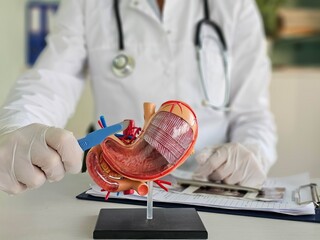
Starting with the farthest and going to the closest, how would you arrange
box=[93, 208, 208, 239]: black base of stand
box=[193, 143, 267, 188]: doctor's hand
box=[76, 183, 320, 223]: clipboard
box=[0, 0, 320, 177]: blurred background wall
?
box=[0, 0, 320, 177]: blurred background wall
box=[193, 143, 267, 188]: doctor's hand
box=[76, 183, 320, 223]: clipboard
box=[93, 208, 208, 239]: black base of stand

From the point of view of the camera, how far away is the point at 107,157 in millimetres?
673

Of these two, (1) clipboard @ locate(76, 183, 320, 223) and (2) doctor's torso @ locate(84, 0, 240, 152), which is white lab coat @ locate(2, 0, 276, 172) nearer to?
(2) doctor's torso @ locate(84, 0, 240, 152)

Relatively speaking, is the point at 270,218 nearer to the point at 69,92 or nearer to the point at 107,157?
the point at 107,157

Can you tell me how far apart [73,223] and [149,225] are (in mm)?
124

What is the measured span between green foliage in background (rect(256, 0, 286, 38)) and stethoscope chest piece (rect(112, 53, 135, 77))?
3.79ft

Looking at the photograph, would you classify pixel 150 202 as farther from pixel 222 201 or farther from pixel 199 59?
pixel 199 59

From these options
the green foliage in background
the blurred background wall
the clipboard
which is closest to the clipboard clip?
the clipboard

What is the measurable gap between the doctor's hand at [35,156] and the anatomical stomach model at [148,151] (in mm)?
36

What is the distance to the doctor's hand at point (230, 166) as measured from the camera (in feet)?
3.16

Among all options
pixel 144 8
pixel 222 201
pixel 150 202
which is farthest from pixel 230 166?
pixel 144 8

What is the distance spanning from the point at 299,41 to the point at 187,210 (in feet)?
6.57

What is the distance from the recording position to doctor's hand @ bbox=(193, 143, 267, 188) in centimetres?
96

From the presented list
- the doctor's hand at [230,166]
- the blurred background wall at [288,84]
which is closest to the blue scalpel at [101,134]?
the doctor's hand at [230,166]

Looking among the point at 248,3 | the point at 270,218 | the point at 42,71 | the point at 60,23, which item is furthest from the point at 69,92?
the point at 270,218
